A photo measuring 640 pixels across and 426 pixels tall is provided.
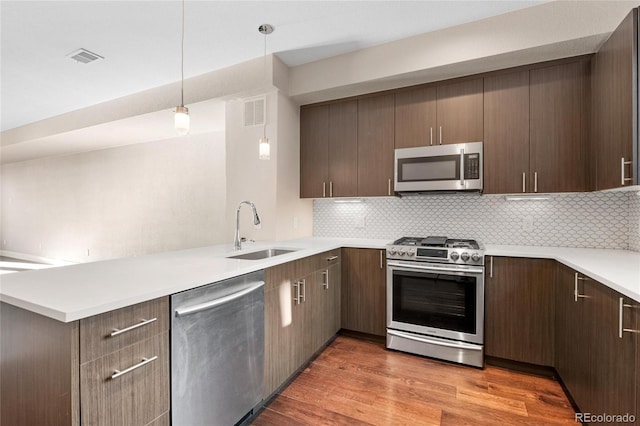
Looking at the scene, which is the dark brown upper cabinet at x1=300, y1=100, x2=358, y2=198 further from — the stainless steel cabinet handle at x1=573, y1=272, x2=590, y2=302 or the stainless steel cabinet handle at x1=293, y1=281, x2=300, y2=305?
the stainless steel cabinet handle at x1=573, y1=272, x2=590, y2=302

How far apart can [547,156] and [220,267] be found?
268cm

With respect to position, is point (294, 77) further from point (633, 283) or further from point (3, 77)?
point (3, 77)

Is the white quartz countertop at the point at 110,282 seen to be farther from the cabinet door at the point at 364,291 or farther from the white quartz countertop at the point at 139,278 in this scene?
the cabinet door at the point at 364,291

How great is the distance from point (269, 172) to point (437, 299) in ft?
6.52

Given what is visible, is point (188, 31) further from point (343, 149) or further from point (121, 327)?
point (121, 327)

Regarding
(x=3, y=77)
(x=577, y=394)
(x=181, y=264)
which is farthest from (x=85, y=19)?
(x=577, y=394)

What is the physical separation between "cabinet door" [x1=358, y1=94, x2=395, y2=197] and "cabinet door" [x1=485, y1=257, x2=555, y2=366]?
1246 millimetres

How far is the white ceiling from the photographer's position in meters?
2.22

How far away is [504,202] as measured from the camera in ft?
9.29

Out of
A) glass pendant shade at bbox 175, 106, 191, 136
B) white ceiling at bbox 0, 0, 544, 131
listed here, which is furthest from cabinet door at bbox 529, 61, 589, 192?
glass pendant shade at bbox 175, 106, 191, 136

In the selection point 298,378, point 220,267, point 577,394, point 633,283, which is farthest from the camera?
point 298,378

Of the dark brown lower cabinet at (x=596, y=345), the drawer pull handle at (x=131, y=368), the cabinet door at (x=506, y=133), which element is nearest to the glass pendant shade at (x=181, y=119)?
the drawer pull handle at (x=131, y=368)

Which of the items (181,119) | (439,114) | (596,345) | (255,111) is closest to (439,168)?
(439,114)

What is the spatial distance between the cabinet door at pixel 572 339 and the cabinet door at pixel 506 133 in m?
0.78
